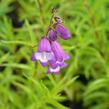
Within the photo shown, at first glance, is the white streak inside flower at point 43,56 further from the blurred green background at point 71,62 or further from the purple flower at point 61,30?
the blurred green background at point 71,62

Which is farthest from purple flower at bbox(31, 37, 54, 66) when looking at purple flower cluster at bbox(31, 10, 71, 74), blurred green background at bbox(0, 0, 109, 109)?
blurred green background at bbox(0, 0, 109, 109)

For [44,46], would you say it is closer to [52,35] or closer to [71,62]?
[52,35]

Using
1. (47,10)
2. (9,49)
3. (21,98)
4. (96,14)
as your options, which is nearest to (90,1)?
(96,14)

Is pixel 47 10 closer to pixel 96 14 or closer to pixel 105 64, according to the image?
pixel 96 14

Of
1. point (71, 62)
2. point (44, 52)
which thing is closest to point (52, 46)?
point (44, 52)

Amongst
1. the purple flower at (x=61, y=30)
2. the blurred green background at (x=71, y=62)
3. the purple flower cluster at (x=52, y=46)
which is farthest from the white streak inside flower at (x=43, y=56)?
the blurred green background at (x=71, y=62)

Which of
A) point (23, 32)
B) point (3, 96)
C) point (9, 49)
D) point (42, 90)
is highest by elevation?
point (23, 32)
